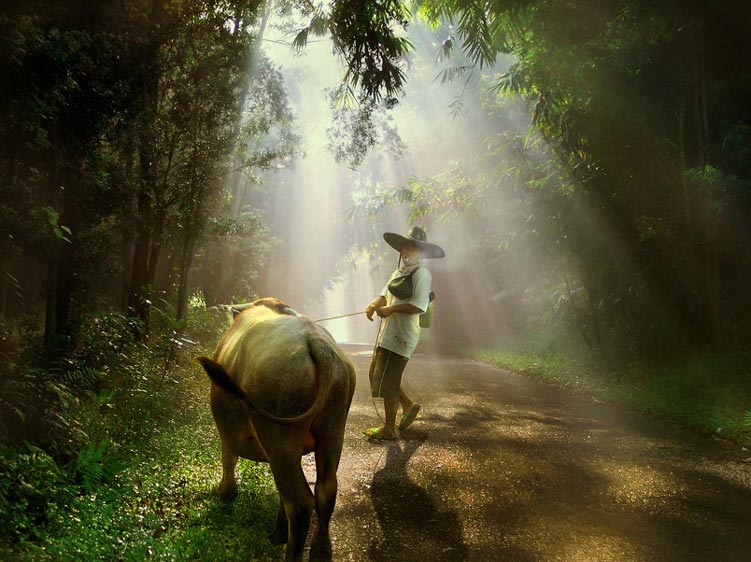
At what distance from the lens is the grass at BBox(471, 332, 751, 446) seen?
6.79 metres

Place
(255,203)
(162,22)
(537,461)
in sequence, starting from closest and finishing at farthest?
(537,461)
(162,22)
(255,203)

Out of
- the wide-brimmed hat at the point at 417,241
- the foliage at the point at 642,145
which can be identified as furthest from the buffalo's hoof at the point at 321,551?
the foliage at the point at 642,145

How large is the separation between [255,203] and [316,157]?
499 centimetres

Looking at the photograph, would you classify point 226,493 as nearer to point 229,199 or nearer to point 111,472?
point 111,472

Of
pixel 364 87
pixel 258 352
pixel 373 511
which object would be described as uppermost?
pixel 364 87

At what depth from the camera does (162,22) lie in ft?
22.4

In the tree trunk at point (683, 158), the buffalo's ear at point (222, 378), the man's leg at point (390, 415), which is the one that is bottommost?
the man's leg at point (390, 415)

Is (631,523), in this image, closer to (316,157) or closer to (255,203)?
(255,203)

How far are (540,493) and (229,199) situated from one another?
11060 millimetres

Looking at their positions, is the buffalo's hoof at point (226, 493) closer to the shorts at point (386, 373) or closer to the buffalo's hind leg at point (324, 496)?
the buffalo's hind leg at point (324, 496)

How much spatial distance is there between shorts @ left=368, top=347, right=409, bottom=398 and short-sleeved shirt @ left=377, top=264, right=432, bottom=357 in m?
0.07

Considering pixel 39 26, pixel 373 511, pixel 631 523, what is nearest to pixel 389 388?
pixel 373 511

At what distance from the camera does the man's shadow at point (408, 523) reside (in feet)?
10.8

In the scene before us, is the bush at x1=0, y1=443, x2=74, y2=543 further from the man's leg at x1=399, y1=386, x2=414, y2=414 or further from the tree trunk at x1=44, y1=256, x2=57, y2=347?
the man's leg at x1=399, y1=386, x2=414, y2=414
